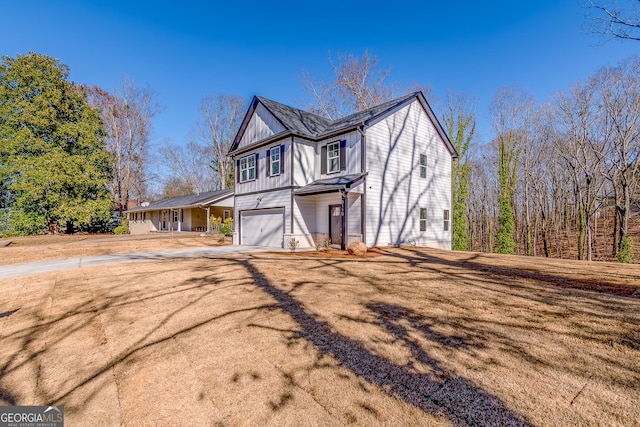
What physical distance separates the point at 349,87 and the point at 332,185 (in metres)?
15.8

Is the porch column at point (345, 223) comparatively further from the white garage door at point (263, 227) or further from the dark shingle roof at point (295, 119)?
the dark shingle roof at point (295, 119)

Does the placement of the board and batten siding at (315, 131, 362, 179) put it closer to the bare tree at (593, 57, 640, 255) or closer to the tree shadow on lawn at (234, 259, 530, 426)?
the tree shadow on lawn at (234, 259, 530, 426)

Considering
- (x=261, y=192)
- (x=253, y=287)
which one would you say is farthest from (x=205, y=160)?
(x=253, y=287)

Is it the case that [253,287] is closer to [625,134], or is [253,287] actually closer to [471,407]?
[471,407]

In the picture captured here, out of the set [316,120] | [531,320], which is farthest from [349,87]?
[531,320]

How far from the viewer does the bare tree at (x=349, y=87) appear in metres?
24.3

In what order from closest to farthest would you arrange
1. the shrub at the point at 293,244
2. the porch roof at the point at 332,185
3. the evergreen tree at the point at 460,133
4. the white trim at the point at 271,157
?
1. the porch roof at the point at 332,185
2. the shrub at the point at 293,244
3. the white trim at the point at 271,157
4. the evergreen tree at the point at 460,133

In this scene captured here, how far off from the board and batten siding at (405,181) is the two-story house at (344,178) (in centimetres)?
5

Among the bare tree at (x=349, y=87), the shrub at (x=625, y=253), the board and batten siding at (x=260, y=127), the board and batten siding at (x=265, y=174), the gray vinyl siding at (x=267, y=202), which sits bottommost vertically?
the shrub at (x=625, y=253)

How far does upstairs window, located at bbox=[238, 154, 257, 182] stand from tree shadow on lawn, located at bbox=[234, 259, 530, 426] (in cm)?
1336

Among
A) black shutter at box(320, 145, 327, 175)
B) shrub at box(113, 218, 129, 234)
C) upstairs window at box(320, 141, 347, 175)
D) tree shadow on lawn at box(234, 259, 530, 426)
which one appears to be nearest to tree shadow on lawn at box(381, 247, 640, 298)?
tree shadow on lawn at box(234, 259, 530, 426)

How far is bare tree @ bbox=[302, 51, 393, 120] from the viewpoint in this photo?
24.3 meters

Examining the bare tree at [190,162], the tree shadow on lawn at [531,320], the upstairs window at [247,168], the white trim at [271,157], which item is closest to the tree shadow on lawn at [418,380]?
the tree shadow on lawn at [531,320]

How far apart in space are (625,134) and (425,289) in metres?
21.9
